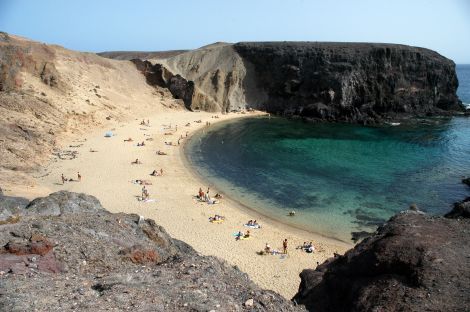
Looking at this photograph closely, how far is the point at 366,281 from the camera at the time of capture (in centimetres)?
1105

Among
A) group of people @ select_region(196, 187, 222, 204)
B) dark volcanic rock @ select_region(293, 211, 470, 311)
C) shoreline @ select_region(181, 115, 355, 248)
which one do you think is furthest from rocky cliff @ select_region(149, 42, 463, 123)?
dark volcanic rock @ select_region(293, 211, 470, 311)

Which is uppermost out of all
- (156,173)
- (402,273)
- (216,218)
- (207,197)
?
(402,273)

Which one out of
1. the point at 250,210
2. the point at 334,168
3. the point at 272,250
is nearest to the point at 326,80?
the point at 334,168

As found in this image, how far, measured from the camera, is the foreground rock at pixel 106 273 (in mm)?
7691

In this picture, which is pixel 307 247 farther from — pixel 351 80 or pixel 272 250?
pixel 351 80

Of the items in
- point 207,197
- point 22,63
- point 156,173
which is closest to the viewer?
point 207,197

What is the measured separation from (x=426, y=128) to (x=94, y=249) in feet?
176

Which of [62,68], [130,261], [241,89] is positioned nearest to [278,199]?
[130,261]

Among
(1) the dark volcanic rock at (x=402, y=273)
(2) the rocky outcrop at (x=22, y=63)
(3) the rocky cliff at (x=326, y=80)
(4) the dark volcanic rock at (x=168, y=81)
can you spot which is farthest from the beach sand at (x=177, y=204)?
(3) the rocky cliff at (x=326, y=80)

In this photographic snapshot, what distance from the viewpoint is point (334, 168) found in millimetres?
36031

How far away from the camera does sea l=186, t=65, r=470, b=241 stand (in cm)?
2711

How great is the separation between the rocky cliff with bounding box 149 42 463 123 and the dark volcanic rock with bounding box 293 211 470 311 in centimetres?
4735

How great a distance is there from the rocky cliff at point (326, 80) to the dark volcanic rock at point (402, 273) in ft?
155

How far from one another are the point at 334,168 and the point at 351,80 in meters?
27.6
